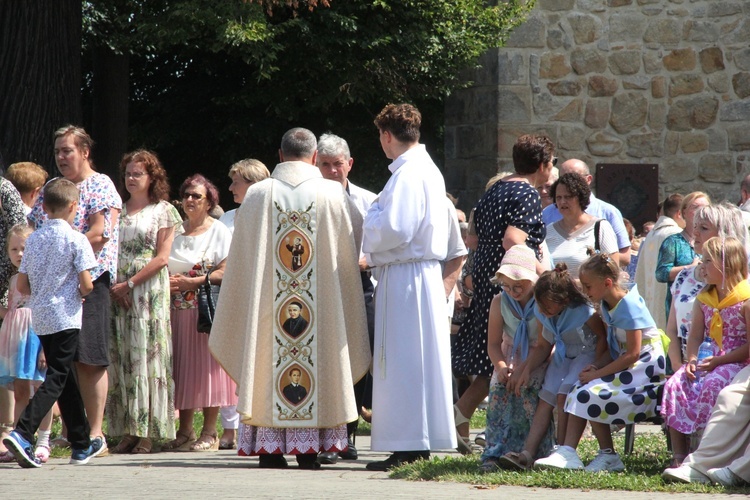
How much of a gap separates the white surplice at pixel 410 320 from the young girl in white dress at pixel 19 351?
6.99 feet

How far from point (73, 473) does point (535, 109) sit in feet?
28.1

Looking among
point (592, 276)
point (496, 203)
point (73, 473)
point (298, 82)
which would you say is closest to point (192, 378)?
point (73, 473)

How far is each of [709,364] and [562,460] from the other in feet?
3.00

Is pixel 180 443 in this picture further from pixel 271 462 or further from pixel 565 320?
pixel 565 320

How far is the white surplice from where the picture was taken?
22.9ft

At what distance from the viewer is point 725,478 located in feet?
19.7

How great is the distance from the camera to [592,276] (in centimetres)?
663

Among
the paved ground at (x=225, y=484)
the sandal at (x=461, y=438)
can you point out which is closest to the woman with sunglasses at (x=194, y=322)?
the paved ground at (x=225, y=484)

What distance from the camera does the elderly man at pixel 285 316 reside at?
7.16m

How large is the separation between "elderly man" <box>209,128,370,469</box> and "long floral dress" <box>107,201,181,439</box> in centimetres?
109

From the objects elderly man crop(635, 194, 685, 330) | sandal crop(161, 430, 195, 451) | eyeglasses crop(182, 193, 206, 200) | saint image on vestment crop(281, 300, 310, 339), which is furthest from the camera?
elderly man crop(635, 194, 685, 330)

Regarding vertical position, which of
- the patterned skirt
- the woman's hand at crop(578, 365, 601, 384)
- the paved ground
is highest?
the woman's hand at crop(578, 365, 601, 384)

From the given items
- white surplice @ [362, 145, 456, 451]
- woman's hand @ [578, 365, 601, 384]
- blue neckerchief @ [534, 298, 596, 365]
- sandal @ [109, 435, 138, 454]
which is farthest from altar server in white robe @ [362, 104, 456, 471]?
sandal @ [109, 435, 138, 454]

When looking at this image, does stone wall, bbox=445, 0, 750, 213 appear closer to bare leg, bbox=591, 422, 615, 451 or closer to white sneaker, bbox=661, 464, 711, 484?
bare leg, bbox=591, 422, 615, 451
